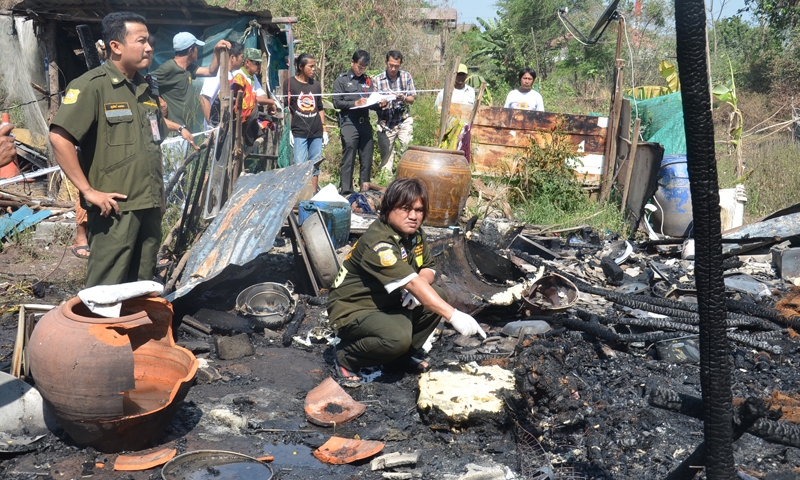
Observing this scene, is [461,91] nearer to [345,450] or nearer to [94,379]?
[345,450]

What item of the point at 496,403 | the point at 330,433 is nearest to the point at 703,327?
the point at 496,403

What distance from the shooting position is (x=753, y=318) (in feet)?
18.2

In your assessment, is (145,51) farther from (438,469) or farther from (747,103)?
(747,103)

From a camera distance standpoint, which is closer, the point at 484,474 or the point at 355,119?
the point at 484,474

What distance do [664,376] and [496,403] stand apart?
60.6 inches

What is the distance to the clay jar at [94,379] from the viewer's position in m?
3.29

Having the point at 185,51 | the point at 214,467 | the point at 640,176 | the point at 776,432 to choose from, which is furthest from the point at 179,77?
the point at 776,432

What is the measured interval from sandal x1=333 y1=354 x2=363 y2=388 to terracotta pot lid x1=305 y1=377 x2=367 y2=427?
24cm

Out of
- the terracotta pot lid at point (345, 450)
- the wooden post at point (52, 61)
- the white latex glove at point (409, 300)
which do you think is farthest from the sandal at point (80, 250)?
the wooden post at point (52, 61)

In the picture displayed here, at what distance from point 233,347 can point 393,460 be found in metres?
2.04

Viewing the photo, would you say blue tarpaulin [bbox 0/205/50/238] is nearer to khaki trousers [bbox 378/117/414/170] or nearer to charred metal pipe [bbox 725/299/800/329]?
khaki trousers [bbox 378/117/414/170]

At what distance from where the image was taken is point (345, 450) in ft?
12.3

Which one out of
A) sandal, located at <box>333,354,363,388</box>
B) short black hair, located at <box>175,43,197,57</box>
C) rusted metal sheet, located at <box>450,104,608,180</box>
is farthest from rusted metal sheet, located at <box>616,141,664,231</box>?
short black hair, located at <box>175,43,197,57</box>

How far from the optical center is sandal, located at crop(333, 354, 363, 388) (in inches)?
184
